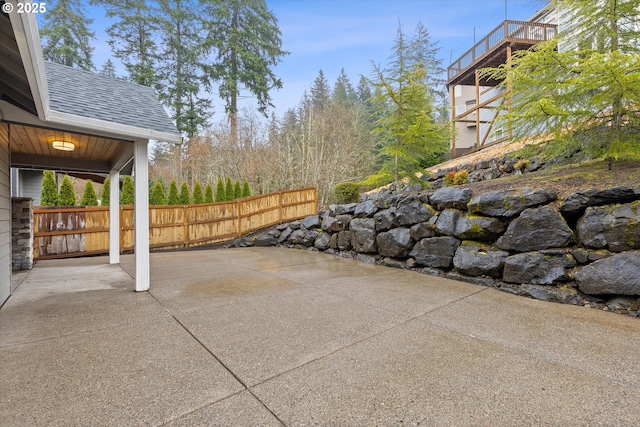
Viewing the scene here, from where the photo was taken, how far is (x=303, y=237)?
8.09 m

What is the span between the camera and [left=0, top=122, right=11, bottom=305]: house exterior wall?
354cm

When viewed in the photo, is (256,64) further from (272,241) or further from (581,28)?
(581,28)

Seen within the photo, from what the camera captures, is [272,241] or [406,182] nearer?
[406,182]

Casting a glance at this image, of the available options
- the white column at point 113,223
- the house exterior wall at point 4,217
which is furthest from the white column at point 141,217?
the white column at point 113,223

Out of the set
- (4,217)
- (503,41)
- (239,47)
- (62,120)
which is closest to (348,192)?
(62,120)

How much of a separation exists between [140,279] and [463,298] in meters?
4.19

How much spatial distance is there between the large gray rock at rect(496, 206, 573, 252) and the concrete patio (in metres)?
0.72

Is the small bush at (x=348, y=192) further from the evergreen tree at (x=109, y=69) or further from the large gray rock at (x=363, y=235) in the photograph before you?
the evergreen tree at (x=109, y=69)

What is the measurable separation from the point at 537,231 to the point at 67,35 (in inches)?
870

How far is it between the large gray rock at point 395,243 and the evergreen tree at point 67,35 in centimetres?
1897

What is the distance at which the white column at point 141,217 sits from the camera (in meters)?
3.96

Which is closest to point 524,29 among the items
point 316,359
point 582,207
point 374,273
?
point 582,207

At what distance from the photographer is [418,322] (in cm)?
273

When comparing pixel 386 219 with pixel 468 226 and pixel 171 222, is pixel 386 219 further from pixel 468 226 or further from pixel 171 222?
pixel 171 222
